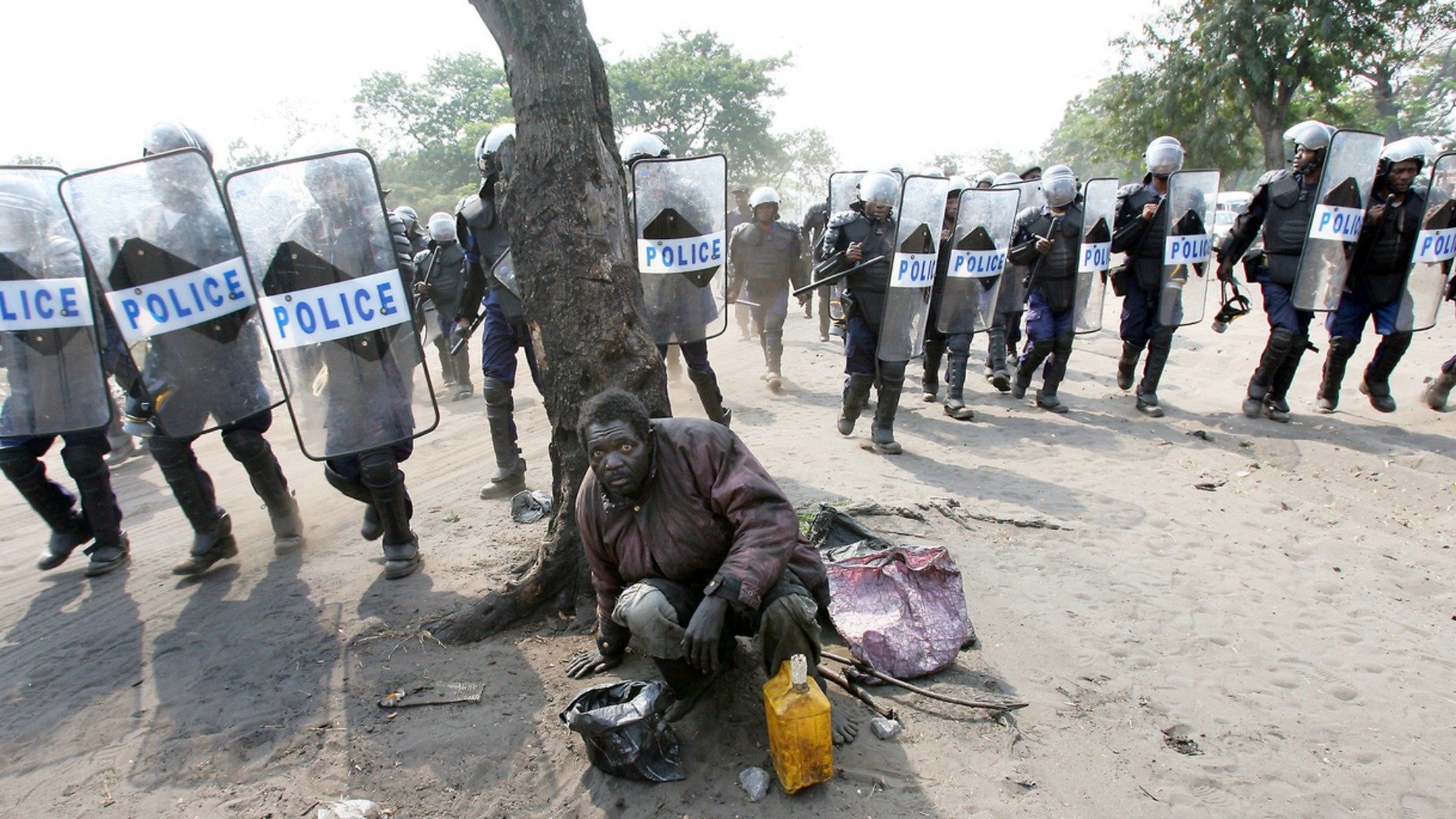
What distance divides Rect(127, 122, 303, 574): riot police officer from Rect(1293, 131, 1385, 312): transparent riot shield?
6.45 metres

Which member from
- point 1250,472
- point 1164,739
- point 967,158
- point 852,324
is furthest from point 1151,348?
point 967,158

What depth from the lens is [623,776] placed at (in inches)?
97.2

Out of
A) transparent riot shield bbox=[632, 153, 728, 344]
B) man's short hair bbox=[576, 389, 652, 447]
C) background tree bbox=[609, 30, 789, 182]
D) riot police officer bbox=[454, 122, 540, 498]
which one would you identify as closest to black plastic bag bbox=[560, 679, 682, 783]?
man's short hair bbox=[576, 389, 652, 447]

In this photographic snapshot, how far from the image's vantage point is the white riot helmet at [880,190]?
5.63 meters

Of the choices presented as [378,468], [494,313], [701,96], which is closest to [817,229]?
[494,313]

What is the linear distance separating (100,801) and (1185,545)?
445 centimetres

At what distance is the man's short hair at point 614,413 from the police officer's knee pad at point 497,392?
8.38 ft

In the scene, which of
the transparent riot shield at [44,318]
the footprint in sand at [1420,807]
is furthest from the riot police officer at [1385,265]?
the transparent riot shield at [44,318]

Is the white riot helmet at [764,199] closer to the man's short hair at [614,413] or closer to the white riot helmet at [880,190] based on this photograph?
the white riot helmet at [880,190]

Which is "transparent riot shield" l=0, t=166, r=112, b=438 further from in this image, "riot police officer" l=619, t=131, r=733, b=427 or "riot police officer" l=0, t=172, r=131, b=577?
"riot police officer" l=619, t=131, r=733, b=427

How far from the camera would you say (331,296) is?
329cm

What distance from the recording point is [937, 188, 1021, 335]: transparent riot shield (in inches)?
229

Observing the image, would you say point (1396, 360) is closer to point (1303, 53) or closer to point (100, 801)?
point (100, 801)

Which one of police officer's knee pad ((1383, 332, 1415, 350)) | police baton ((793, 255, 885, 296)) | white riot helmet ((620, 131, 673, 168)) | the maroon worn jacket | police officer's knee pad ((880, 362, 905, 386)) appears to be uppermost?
white riot helmet ((620, 131, 673, 168))
